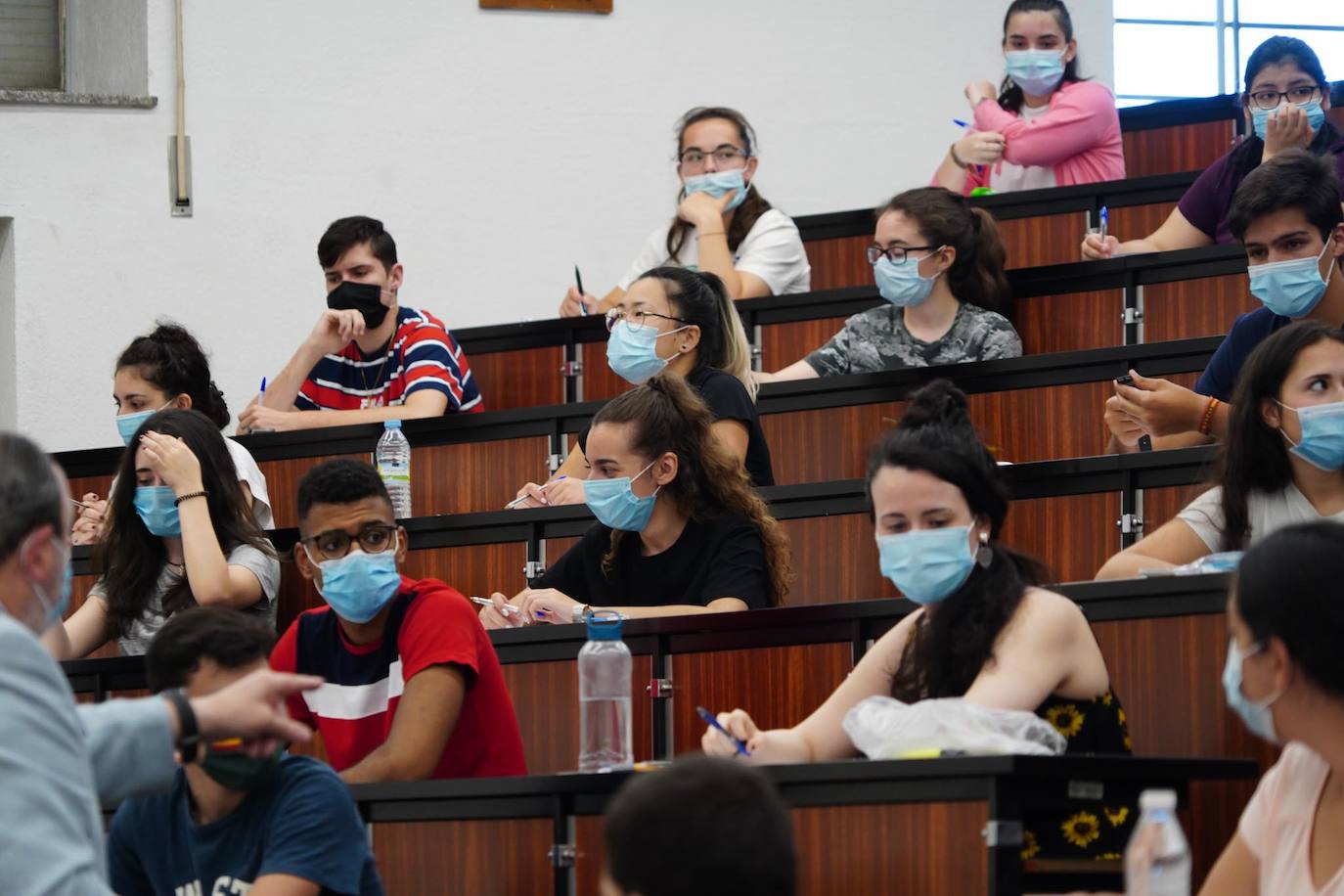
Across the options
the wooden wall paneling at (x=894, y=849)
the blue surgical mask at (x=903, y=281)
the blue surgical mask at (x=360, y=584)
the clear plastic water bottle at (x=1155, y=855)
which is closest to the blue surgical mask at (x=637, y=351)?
the blue surgical mask at (x=903, y=281)

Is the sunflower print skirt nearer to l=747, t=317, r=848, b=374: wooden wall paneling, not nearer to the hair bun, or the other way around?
the hair bun

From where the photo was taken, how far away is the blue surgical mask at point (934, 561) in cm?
270

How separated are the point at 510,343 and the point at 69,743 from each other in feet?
11.5

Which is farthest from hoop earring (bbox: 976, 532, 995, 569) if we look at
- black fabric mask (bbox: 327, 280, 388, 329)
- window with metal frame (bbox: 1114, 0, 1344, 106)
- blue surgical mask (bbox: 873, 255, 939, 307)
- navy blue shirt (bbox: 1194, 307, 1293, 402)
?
window with metal frame (bbox: 1114, 0, 1344, 106)

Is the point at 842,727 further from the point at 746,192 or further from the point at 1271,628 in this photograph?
the point at 746,192

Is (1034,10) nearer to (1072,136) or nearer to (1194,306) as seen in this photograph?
(1072,136)

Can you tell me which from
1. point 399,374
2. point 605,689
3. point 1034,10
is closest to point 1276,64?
point 1034,10

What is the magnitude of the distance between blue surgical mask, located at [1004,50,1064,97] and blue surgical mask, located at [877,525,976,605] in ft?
8.95

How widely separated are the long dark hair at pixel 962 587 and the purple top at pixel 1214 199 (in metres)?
1.99

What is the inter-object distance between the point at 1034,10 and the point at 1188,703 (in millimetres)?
2842

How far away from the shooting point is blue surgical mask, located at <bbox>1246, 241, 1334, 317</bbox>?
11.9ft

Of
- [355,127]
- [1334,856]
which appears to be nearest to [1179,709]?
[1334,856]

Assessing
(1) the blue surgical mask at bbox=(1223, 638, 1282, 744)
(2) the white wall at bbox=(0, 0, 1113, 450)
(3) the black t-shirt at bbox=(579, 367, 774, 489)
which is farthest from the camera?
(2) the white wall at bbox=(0, 0, 1113, 450)

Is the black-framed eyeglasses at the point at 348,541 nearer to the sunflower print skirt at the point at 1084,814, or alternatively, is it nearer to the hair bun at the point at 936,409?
the hair bun at the point at 936,409
